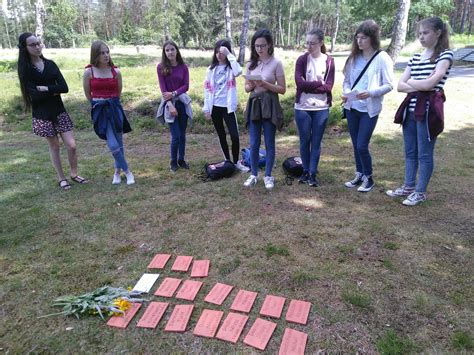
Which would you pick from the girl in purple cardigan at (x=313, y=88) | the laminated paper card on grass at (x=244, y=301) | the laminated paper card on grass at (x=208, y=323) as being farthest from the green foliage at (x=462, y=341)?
the girl in purple cardigan at (x=313, y=88)

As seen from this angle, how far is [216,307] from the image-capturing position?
8.55 feet

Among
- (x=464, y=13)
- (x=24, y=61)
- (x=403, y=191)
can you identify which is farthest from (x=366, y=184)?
(x=464, y=13)

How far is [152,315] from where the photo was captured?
2531 mm

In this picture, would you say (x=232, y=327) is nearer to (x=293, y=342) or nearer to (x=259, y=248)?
(x=293, y=342)

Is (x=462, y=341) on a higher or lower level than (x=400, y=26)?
lower

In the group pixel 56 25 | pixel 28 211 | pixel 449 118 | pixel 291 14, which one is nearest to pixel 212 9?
pixel 291 14

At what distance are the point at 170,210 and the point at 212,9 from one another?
43368mm

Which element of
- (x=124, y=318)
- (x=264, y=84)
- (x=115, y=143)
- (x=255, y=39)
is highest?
(x=255, y=39)

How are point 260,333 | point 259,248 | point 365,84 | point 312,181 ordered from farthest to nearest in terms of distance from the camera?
point 312,181, point 365,84, point 259,248, point 260,333

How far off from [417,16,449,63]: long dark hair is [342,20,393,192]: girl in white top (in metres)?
0.44

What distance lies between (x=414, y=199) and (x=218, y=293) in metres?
2.53

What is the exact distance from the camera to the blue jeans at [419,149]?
144 inches

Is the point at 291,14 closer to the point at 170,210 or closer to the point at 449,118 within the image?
the point at 449,118

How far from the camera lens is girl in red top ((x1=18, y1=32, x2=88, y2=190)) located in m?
4.16
